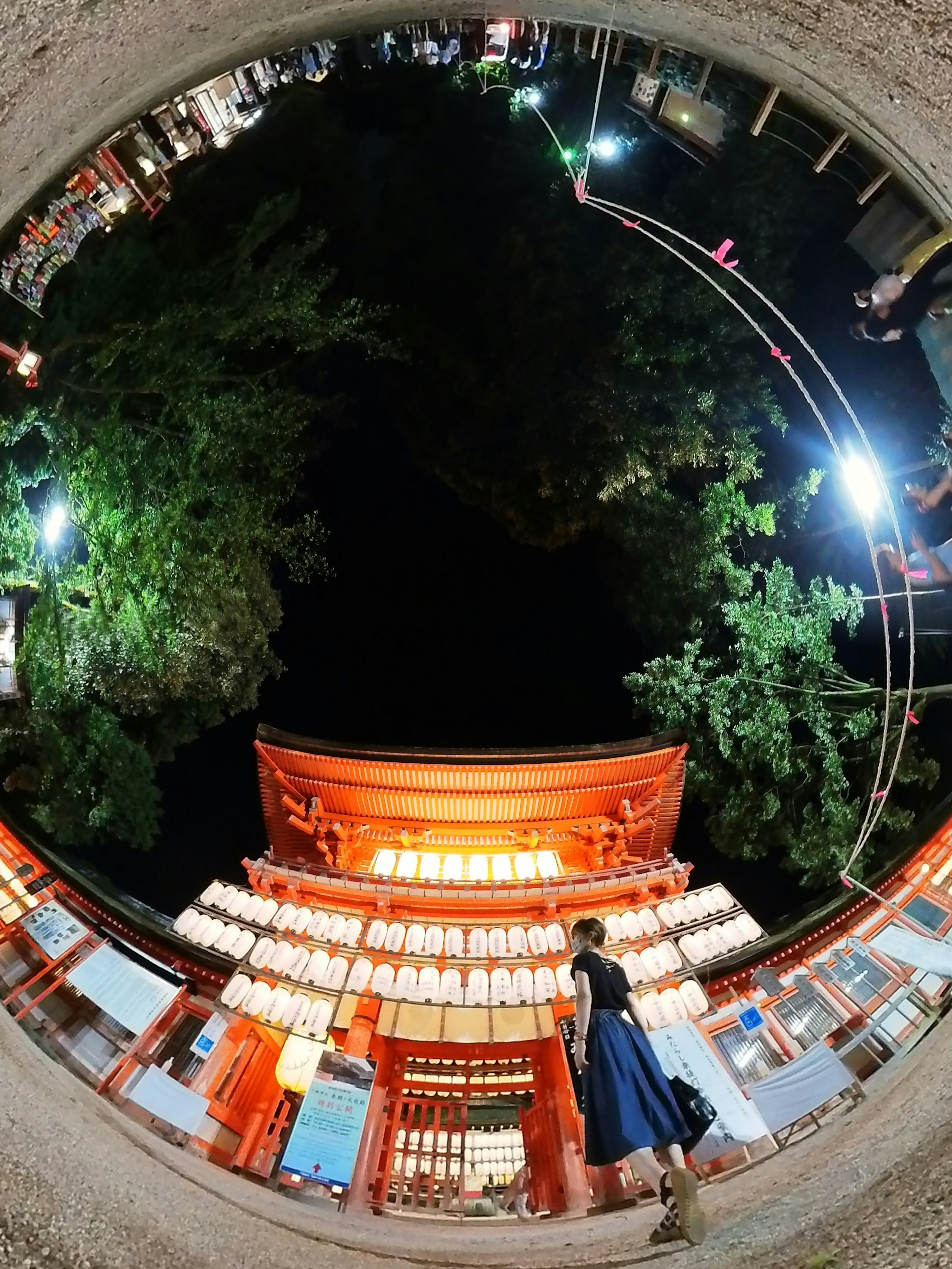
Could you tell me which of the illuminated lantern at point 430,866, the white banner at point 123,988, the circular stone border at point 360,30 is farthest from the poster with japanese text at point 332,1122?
the circular stone border at point 360,30

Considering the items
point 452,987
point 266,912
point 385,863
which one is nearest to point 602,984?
point 452,987

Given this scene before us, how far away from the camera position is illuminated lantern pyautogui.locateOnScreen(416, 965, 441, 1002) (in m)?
3.20

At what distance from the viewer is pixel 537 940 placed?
11.4 ft

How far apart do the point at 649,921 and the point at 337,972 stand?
1553 millimetres

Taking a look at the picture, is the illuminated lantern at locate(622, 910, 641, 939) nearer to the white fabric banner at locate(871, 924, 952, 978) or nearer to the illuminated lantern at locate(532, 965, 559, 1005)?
the illuminated lantern at locate(532, 965, 559, 1005)

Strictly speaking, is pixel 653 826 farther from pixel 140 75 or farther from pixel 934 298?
pixel 140 75

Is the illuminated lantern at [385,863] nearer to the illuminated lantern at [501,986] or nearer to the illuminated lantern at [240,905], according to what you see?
the illuminated lantern at [240,905]

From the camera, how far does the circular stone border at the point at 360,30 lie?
206 cm

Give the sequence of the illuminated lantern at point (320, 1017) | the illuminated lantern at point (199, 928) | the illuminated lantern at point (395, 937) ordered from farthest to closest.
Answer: the illuminated lantern at point (395, 937) < the illuminated lantern at point (199, 928) < the illuminated lantern at point (320, 1017)

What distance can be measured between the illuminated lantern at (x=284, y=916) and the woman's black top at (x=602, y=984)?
1.85 meters

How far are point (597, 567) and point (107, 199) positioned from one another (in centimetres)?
264

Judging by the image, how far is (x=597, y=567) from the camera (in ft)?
12.3

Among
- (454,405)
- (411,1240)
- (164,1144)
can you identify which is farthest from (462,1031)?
(454,405)

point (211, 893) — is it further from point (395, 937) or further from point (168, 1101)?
point (168, 1101)
